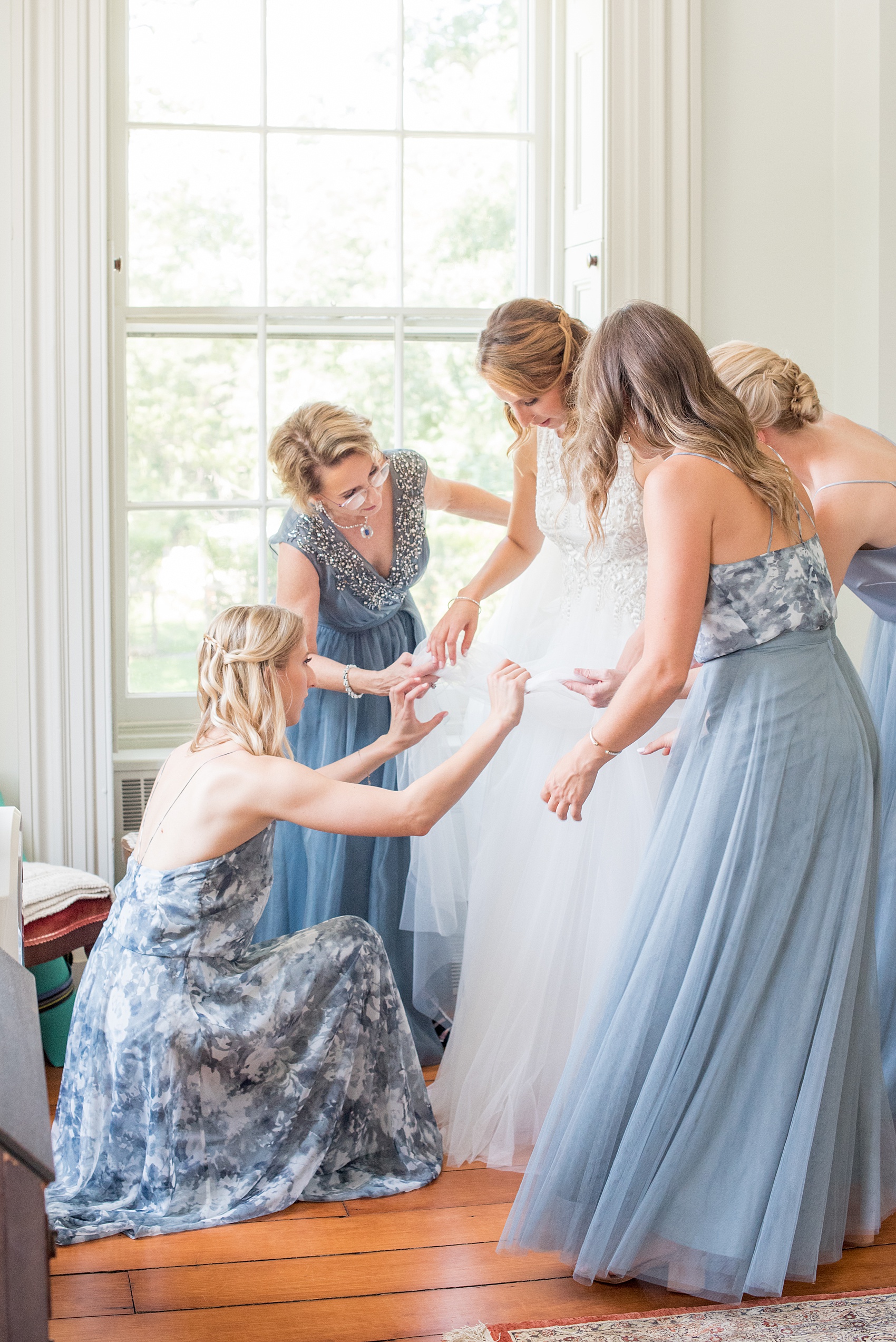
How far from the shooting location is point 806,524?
71.4 inches

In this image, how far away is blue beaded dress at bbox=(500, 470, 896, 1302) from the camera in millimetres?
1710

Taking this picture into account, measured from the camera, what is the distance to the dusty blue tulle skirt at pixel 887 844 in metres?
2.23

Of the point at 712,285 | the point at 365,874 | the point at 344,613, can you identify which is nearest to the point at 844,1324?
the point at 365,874

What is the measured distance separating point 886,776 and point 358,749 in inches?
45.4

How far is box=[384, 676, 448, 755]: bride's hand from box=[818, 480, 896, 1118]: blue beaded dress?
853mm

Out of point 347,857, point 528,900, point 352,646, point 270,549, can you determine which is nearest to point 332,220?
point 270,549

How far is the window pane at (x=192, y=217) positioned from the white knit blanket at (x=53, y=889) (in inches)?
62.9

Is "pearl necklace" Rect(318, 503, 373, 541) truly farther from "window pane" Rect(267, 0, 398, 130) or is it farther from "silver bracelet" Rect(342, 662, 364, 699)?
"window pane" Rect(267, 0, 398, 130)

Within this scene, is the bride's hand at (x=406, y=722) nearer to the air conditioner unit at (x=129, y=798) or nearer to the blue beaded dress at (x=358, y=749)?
the blue beaded dress at (x=358, y=749)

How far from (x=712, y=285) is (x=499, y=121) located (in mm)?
814

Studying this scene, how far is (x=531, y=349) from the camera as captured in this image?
2342 mm

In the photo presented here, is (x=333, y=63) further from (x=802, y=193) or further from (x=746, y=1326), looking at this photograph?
(x=746, y=1326)

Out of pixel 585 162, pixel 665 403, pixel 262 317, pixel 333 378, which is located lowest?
pixel 665 403

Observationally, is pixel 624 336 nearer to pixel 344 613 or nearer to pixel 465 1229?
pixel 344 613
